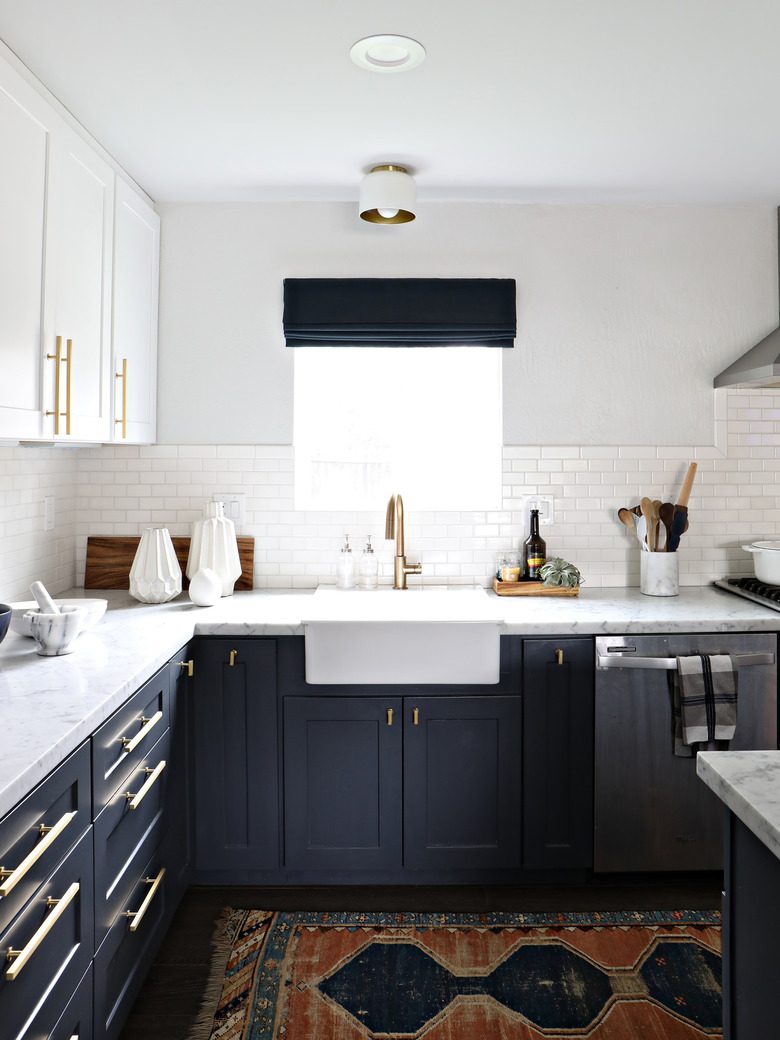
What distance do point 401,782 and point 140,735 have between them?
3.22 feet

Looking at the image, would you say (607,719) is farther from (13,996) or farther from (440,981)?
(13,996)

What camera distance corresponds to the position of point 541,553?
10.8 feet

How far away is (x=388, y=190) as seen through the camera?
2.88 metres

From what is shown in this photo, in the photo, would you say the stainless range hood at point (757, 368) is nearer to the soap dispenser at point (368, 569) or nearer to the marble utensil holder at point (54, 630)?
the soap dispenser at point (368, 569)

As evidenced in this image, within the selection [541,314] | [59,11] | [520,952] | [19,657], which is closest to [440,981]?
[520,952]

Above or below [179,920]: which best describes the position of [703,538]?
above

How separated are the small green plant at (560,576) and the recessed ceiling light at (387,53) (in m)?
1.83

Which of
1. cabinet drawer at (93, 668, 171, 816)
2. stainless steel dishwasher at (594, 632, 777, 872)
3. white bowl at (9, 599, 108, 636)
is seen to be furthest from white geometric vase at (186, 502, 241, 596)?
stainless steel dishwasher at (594, 632, 777, 872)

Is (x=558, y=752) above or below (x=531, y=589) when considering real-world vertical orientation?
below

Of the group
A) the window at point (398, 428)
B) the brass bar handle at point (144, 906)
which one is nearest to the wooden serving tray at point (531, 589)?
the window at point (398, 428)

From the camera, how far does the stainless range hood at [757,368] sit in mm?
2928

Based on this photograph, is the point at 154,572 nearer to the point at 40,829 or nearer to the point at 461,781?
the point at 461,781

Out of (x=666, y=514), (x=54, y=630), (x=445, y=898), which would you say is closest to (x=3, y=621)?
(x=54, y=630)

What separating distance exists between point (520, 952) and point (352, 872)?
2.08ft
